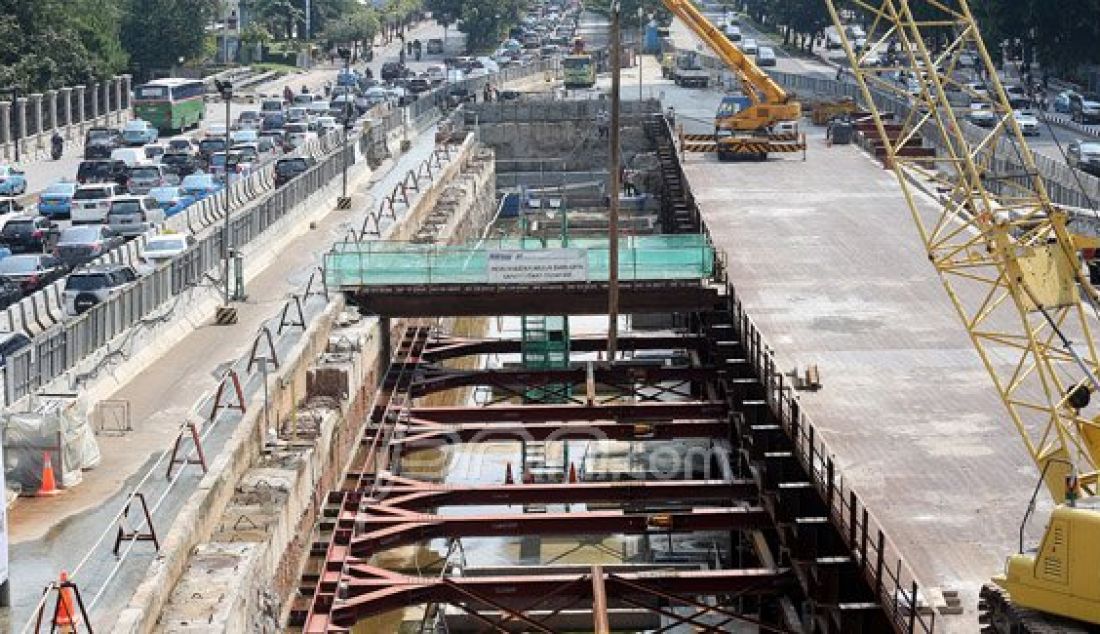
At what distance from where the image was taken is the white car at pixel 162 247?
62875 mm

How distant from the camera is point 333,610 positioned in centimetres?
3341

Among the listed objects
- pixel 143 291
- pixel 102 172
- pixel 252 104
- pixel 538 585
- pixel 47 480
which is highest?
pixel 143 291

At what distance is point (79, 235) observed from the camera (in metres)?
68.0

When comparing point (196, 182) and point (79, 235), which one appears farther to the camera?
point (196, 182)

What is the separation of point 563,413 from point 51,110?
72.2m

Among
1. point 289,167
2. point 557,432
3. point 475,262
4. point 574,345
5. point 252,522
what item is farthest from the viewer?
point 289,167

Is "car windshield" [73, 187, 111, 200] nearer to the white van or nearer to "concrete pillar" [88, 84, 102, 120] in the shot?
the white van

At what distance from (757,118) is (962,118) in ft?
57.8

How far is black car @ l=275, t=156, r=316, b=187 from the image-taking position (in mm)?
87000

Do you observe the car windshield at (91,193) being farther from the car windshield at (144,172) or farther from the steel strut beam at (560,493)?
the steel strut beam at (560,493)

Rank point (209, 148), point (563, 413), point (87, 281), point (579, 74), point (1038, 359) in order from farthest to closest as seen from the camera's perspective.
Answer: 1. point (579, 74)
2. point (209, 148)
3. point (87, 281)
4. point (563, 413)
5. point (1038, 359)

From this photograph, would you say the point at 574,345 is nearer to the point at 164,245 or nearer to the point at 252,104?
the point at 164,245

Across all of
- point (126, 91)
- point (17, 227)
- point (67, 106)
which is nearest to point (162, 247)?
point (17, 227)

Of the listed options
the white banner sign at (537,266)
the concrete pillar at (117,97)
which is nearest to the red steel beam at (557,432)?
the white banner sign at (537,266)
